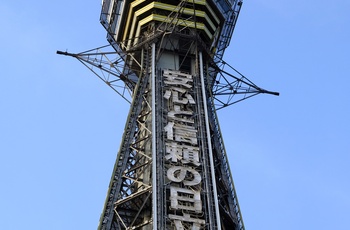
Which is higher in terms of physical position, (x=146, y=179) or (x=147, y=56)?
(x=147, y=56)

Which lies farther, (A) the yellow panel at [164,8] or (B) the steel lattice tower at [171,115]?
(A) the yellow panel at [164,8]

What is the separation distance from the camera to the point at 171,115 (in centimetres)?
5931

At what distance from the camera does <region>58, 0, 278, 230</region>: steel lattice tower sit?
52125mm

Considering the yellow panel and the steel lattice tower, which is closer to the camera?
the steel lattice tower

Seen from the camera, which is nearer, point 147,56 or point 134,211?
point 134,211

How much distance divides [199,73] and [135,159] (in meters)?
11.6

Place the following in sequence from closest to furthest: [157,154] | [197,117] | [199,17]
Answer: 1. [157,154]
2. [197,117]
3. [199,17]

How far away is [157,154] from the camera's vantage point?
5478 cm

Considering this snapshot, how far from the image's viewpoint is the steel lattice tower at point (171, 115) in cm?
5212

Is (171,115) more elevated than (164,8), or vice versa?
(164,8)

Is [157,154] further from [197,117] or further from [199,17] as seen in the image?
[199,17]

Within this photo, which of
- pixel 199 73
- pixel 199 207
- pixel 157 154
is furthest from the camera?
pixel 199 73

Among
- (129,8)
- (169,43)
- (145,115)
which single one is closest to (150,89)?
(145,115)

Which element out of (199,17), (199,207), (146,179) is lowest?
(199,207)
